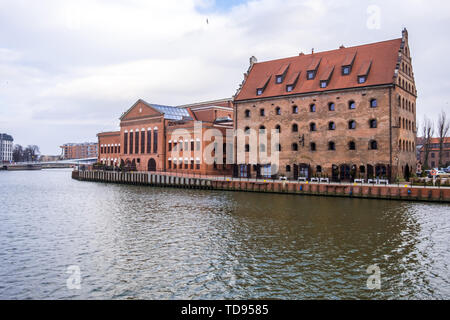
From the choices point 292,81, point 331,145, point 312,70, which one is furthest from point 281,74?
point 331,145

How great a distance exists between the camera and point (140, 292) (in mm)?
11641

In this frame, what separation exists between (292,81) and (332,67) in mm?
5591

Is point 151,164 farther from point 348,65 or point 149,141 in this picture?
point 348,65

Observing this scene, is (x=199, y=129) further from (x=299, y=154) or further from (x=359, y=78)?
(x=359, y=78)

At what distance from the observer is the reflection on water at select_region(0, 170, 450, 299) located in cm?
1193

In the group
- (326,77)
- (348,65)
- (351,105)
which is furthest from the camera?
(326,77)

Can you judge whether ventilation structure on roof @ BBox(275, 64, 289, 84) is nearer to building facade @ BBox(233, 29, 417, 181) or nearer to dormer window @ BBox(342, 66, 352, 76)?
building facade @ BBox(233, 29, 417, 181)

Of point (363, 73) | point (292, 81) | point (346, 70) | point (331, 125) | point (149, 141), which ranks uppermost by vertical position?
point (346, 70)

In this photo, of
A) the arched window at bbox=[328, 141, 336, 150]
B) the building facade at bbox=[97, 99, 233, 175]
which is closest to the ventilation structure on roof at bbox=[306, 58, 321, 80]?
the arched window at bbox=[328, 141, 336, 150]

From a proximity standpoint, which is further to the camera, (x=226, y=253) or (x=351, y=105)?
(x=351, y=105)

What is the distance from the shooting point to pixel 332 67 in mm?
48438

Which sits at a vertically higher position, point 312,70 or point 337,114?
point 312,70

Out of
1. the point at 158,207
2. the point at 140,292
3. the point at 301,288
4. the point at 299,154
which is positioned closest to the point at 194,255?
the point at 140,292
